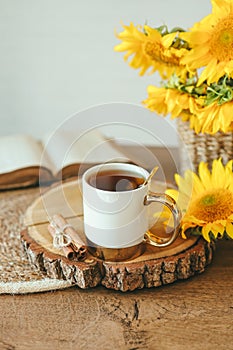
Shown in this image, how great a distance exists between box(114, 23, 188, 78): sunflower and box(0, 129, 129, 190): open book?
0.60ft

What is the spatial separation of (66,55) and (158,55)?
0.62 meters

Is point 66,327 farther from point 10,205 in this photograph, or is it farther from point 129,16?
point 129,16

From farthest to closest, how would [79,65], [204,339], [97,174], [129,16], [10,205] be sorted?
[79,65]
[129,16]
[10,205]
[97,174]
[204,339]

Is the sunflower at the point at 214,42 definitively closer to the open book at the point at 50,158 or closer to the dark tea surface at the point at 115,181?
the dark tea surface at the point at 115,181

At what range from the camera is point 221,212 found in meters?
0.94

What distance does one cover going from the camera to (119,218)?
0.87 m

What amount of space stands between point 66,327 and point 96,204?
183 millimetres

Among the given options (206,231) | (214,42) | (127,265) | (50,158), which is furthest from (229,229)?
(50,158)

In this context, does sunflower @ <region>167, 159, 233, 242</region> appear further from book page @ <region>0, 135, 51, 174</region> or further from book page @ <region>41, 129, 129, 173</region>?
book page @ <region>0, 135, 51, 174</region>

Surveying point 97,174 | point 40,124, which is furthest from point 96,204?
point 40,124

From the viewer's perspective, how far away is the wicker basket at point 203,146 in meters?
1.09

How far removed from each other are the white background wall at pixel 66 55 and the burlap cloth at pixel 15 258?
1.60ft

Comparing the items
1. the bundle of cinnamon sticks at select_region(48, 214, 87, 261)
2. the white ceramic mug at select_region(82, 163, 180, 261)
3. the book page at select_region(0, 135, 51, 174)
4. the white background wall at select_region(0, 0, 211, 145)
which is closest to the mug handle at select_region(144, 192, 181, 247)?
the white ceramic mug at select_region(82, 163, 180, 261)

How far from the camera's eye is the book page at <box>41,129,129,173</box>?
1104mm
